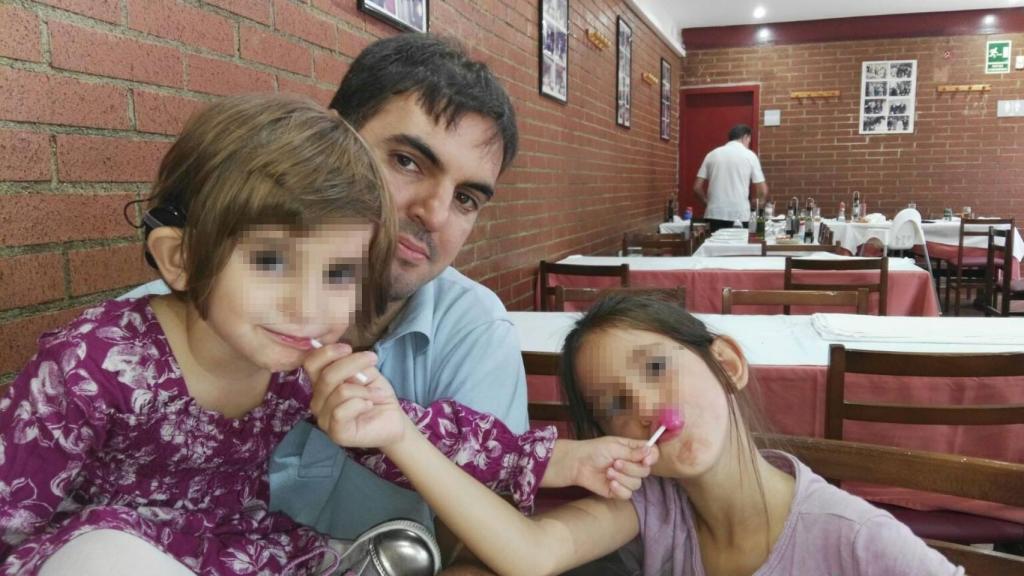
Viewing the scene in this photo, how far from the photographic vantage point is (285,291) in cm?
71

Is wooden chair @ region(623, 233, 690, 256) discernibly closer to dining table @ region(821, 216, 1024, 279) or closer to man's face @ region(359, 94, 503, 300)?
dining table @ region(821, 216, 1024, 279)

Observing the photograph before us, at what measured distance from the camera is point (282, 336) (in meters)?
0.73

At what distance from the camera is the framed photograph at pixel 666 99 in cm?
806

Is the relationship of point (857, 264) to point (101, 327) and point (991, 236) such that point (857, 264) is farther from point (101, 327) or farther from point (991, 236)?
point (101, 327)

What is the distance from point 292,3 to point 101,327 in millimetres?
1317

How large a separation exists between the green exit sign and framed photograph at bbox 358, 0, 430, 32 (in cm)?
791

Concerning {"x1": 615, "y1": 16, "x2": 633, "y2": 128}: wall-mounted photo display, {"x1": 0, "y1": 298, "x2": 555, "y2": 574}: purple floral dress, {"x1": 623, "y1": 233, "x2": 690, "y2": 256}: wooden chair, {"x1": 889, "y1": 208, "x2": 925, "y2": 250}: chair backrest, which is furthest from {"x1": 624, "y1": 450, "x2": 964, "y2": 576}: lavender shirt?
{"x1": 889, "y1": 208, "x2": 925, "y2": 250}: chair backrest

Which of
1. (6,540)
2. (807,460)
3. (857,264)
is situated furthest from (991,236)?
(6,540)

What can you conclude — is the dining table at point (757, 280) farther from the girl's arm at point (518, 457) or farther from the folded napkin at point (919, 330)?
the girl's arm at point (518, 457)

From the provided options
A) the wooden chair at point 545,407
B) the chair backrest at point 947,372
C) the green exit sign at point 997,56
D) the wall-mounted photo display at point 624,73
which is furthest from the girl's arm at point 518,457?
the green exit sign at point 997,56

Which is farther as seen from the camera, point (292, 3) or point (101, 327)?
point (292, 3)

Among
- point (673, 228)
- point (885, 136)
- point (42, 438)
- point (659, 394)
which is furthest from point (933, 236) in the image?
point (42, 438)

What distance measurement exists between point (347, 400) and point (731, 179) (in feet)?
21.7

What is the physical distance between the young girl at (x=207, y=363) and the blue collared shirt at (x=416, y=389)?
0.25ft
